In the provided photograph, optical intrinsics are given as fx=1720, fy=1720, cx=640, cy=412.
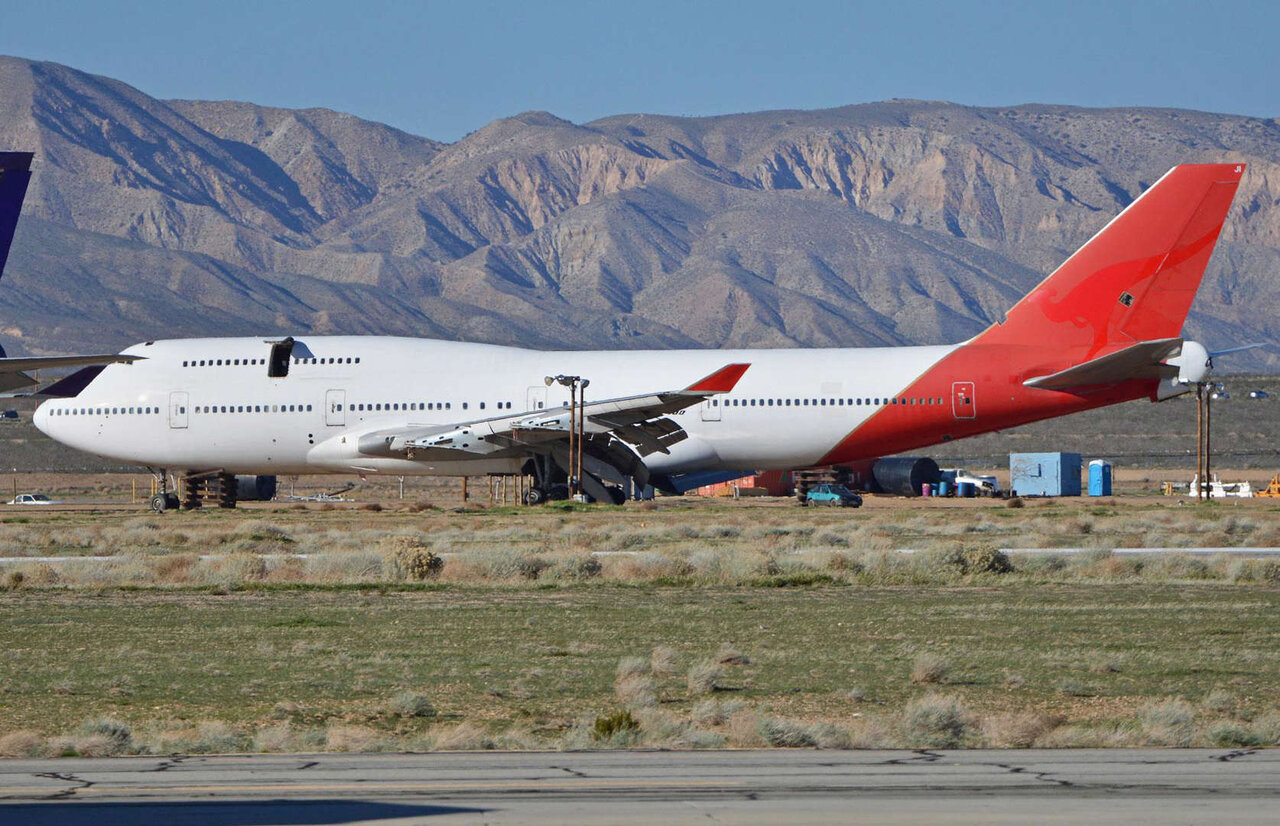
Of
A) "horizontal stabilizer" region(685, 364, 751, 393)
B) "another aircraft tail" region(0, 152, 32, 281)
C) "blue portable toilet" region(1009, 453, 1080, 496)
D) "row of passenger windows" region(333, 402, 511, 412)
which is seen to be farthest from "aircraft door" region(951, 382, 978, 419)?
"blue portable toilet" region(1009, 453, 1080, 496)

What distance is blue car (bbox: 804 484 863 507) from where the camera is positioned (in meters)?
58.1

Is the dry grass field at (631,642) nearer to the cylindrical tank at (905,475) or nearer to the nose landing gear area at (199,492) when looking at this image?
the nose landing gear area at (199,492)

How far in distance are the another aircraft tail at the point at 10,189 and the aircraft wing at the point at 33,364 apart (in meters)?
1.71

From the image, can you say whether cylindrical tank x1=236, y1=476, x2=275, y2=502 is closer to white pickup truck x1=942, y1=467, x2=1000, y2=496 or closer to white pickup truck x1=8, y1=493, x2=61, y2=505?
white pickup truck x1=8, y1=493, x2=61, y2=505

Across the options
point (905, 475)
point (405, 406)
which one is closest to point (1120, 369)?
point (405, 406)

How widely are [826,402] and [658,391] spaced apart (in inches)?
171

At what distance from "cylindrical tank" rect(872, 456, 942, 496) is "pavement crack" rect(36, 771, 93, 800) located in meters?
62.6

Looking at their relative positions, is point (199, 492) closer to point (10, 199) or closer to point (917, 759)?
point (10, 199)

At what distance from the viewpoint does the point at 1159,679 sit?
51.6ft

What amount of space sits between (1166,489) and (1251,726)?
5913 cm

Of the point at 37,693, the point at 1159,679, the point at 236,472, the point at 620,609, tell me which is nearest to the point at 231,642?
the point at 37,693

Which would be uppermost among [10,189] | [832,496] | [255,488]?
[10,189]

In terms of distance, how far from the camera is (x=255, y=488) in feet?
201

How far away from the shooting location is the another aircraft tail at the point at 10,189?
26703mm
